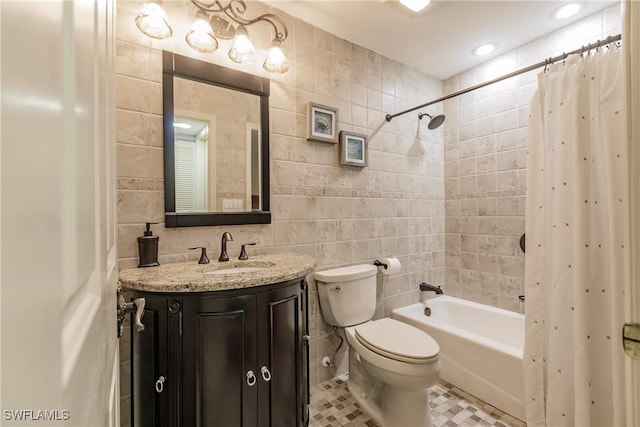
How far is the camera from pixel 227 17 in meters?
1.55

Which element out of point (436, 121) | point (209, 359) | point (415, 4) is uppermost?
point (415, 4)

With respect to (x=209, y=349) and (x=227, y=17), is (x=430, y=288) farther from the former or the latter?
(x=227, y=17)

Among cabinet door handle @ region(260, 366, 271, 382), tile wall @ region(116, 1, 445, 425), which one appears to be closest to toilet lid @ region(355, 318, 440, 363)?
tile wall @ region(116, 1, 445, 425)

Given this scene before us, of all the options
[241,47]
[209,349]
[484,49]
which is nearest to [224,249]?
[209,349]

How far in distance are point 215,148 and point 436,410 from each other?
2006 mm

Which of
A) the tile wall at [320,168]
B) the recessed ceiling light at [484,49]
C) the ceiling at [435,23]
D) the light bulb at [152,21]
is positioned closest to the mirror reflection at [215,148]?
the tile wall at [320,168]

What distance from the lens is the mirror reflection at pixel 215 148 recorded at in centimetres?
144

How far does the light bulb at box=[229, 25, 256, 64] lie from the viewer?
150 cm

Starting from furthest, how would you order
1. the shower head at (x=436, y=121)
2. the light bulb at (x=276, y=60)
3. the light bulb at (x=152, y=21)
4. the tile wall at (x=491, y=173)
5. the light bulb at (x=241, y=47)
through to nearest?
the shower head at (x=436, y=121), the tile wall at (x=491, y=173), the light bulb at (x=276, y=60), the light bulb at (x=241, y=47), the light bulb at (x=152, y=21)

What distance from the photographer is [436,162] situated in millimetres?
2631

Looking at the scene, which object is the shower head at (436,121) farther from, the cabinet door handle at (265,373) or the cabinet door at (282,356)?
the cabinet door handle at (265,373)

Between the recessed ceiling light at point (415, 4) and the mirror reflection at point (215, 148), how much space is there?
994mm

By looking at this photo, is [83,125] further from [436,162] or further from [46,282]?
[436,162]

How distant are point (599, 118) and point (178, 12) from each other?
6.82 ft
